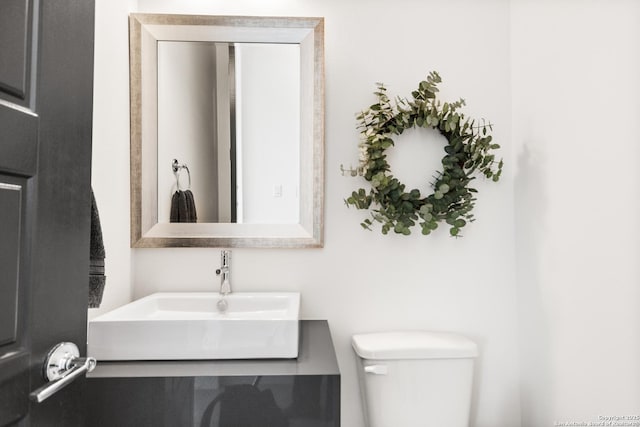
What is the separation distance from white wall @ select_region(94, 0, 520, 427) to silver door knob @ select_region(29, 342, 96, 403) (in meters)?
1.07

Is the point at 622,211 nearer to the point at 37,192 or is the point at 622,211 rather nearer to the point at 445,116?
the point at 445,116

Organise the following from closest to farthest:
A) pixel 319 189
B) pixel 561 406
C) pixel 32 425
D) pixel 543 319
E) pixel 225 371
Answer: pixel 32 425 → pixel 225 371 → pixel 561 406 → pixel 543 319 → pixel 319 189

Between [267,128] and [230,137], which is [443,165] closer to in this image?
[267,128]

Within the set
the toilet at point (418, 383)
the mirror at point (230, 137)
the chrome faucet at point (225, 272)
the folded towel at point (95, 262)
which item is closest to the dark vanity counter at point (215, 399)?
the folded towel at point (95, 262)

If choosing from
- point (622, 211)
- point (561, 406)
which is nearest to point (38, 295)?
point (622, 211)

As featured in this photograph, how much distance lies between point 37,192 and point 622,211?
53.5 inches

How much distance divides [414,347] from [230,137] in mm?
1048

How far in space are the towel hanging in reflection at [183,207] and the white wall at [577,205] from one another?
1.29 metres

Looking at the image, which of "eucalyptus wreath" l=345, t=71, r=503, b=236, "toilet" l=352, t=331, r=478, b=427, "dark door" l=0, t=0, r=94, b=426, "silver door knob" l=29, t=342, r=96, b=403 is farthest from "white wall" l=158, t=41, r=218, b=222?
"silver door knob" l=29, t=342, r=96, b=403

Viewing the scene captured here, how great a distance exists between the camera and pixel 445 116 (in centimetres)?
175

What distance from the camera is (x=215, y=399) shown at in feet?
3.80

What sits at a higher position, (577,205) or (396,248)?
(577,205)

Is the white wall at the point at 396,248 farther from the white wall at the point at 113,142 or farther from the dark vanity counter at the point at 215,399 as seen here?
the dark vanity counter at the point at 215,399

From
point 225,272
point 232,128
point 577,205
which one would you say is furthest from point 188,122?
point 577,205
